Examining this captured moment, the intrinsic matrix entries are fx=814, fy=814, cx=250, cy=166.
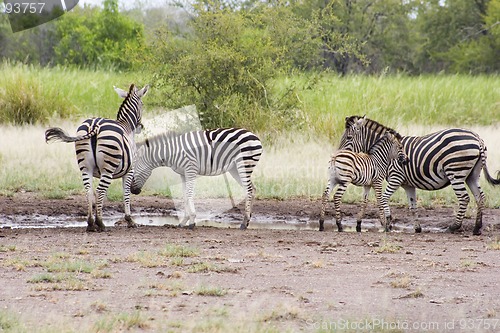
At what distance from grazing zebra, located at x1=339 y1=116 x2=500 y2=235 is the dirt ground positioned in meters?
0.51

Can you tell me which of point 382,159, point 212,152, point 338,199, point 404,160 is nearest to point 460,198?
point 404,160

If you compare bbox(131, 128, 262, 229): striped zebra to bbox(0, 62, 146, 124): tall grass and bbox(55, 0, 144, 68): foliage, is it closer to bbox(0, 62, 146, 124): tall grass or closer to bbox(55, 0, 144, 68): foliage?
bbox(0, 62, 146, 124): tall grass

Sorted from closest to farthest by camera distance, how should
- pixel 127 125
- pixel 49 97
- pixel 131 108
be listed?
pixel 127 125, pixel 131 108, pixel 49 97

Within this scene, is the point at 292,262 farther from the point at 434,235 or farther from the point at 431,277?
the point at 434,235

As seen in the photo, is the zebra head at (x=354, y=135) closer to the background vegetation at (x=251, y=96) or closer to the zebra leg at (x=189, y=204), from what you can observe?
the background vegetation at (x=251, y=96)

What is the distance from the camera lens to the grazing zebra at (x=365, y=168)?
10.2 m

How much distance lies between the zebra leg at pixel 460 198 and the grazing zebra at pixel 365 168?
712 millimetres

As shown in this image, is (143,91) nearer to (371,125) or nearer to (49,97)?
Answer: (371,125)

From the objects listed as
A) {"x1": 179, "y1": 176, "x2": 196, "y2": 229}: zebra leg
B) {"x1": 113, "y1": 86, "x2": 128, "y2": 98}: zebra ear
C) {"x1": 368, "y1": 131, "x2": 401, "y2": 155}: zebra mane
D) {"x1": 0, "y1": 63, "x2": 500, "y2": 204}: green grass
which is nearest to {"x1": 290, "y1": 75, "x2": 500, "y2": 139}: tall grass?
{"x1": 0, "y1": 63, "x2": 500, "y2": 204}: green grass

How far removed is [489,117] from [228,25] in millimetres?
8864

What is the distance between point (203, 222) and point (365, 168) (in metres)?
2.49

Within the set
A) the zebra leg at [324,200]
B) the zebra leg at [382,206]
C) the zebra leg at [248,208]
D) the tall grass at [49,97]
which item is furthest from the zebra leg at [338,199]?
the tall grass at [49,97]

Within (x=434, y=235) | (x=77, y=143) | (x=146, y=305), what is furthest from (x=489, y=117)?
(x=146, y=305)

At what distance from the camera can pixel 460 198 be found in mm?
10250
